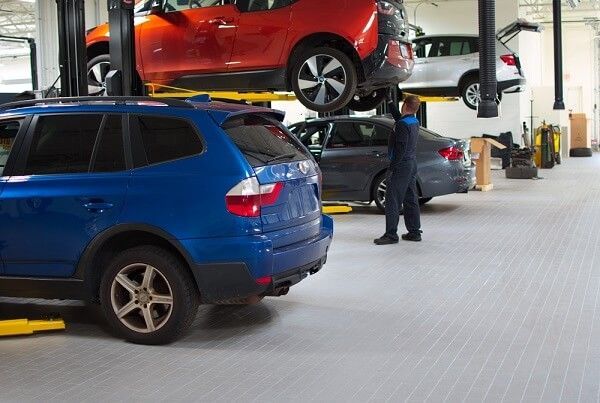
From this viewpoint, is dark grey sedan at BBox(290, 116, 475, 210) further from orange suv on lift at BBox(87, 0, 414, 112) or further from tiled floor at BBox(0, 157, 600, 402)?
tiled floor at BBox(0, 157, 600, 402)

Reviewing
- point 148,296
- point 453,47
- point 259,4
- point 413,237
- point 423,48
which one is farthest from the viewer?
point 423,48

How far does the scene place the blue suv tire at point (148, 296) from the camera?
4.87 m

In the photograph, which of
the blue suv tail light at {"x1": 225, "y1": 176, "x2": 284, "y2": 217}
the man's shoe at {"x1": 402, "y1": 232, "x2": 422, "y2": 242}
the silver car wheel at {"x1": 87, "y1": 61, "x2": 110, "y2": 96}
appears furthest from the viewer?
the silver car wheel at {"x1": 87, "y1": 61, "x2": 110, "y2": 96}

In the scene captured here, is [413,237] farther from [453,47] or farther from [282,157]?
[453,47]

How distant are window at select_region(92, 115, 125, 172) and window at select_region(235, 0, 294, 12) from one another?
3.89 meters

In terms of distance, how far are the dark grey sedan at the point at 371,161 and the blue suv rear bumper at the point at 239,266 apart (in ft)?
21.5

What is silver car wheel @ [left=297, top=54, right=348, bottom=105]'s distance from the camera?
8.51m

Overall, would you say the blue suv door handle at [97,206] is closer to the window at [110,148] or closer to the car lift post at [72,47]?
the window at [110,148]

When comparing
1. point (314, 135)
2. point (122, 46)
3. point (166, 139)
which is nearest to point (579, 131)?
point (314, 135)

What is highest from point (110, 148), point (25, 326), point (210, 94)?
point (210, 94)

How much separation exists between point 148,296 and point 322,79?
13.9ft

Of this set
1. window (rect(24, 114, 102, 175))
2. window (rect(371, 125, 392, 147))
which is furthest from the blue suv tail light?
window (rect(371, 125, 392, 147))

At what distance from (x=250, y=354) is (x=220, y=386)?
631 millimetres

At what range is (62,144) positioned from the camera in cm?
517
